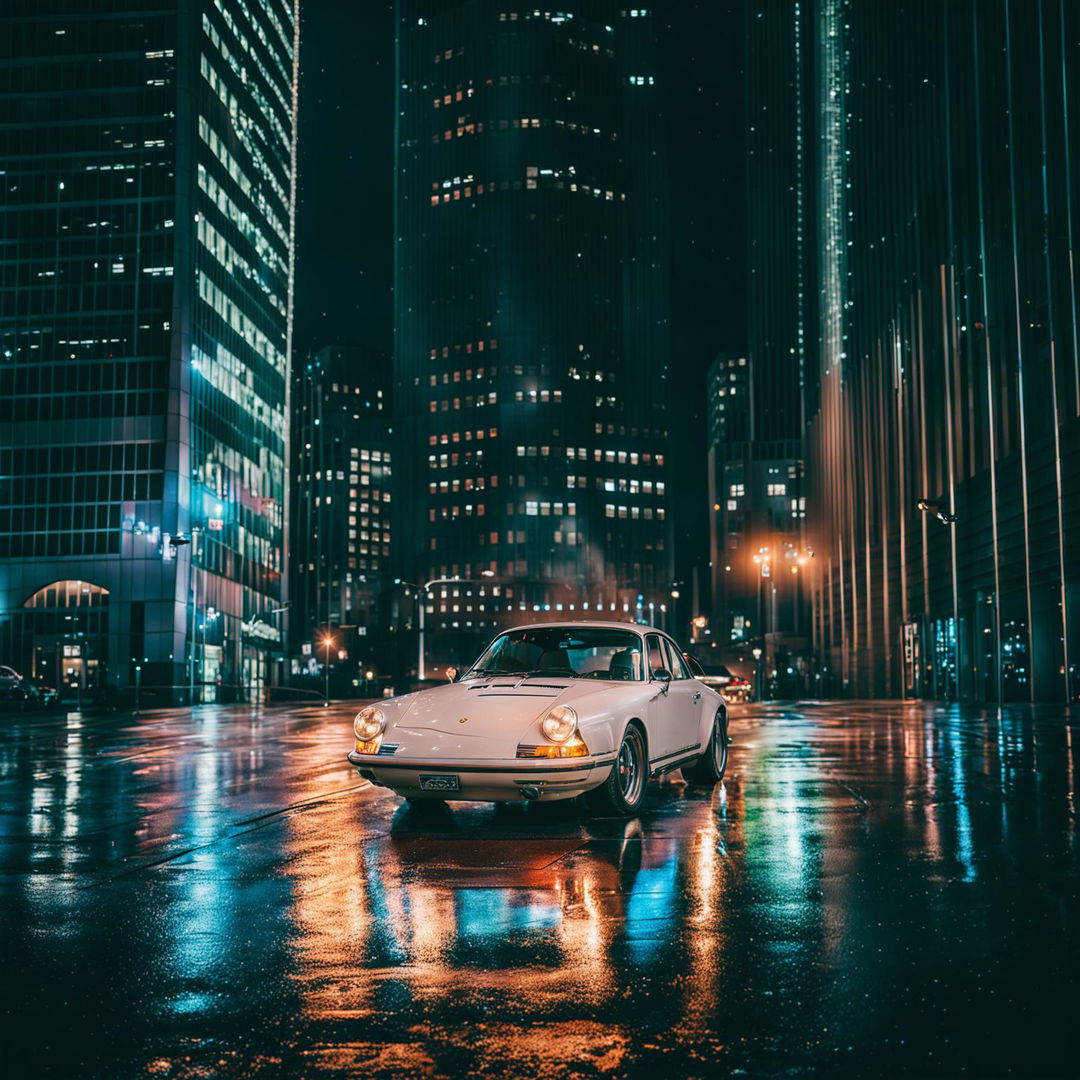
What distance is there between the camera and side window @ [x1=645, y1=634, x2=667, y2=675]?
11.4 metres

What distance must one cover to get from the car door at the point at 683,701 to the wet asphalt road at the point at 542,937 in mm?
698

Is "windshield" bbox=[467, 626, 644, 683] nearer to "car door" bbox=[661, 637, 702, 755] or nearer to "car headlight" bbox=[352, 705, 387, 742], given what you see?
"car door" bbox=[661, 637, 702, 755]

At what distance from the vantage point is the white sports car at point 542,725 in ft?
30.6

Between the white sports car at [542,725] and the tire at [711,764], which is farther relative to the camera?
the tire at [711,764]

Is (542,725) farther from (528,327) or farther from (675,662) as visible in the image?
(528,327)

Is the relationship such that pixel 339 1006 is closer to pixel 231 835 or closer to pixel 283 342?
pixel 231 835

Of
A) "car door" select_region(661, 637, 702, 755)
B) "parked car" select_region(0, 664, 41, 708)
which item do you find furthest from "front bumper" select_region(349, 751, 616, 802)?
"parked car" select_region(0, 664, 41, 708)

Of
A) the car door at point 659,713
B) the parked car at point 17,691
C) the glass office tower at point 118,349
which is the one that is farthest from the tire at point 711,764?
the glass office tower at point 118,349

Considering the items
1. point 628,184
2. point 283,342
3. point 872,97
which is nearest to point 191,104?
point 283,342

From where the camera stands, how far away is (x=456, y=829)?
9.68 metres

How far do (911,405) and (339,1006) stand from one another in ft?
220

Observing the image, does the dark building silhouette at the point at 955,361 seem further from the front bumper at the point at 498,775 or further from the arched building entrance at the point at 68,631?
the arched building entrance at the point at 68,631

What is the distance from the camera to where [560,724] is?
369 inches

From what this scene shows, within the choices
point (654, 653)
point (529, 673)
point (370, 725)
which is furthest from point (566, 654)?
point (370, 725)
